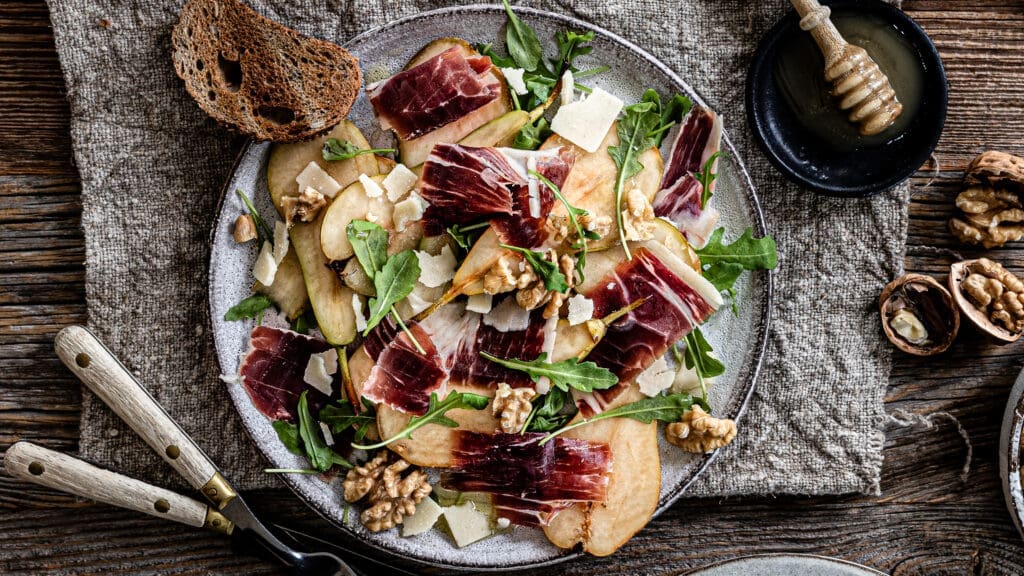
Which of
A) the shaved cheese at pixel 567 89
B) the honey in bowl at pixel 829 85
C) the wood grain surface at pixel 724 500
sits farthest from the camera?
the wood grain surface at pixel 724 500

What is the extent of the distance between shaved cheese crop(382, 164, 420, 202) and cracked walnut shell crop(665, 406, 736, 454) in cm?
92

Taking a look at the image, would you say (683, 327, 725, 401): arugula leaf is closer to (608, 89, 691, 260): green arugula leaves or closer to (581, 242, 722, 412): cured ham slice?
(581, 242, 722, 412): cured ham slice

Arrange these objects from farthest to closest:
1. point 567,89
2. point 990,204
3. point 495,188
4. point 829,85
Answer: point 990,204
point 829,85
point 567,89
point 495,188

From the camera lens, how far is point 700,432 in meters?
1.84

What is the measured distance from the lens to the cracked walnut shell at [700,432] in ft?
6.00

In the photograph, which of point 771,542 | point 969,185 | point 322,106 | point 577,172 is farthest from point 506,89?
point 771,542

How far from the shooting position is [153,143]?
6.48 ft

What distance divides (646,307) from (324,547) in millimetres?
1117

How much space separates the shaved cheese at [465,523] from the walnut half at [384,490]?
0.30ft

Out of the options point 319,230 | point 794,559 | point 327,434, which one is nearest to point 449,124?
point 319,230

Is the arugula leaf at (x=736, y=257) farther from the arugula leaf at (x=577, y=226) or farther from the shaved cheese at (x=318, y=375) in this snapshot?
the shaved cheese at (x=318, y=375)

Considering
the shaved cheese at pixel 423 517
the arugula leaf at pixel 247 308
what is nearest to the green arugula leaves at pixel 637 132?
the shaved cheese at pixel 423 517

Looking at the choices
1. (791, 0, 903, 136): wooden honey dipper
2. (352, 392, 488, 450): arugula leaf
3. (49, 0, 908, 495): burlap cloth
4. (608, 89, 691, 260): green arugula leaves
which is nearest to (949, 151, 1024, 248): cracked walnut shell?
(49, 0, 908, 495): burlap cloth

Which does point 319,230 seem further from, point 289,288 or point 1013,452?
point 1013,452
